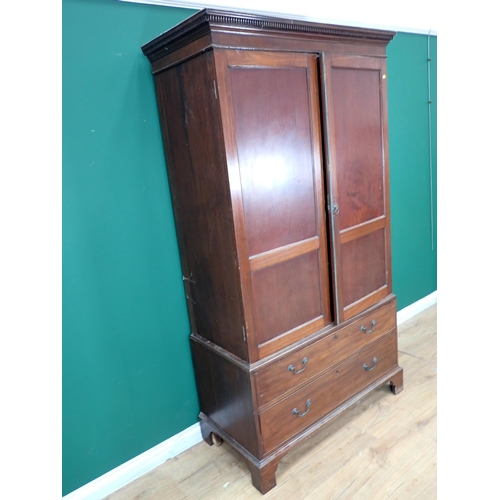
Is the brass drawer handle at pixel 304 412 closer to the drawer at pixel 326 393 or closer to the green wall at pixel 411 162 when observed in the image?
the drawer at pixel 326 393

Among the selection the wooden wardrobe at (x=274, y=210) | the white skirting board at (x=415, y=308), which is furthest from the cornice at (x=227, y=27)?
the white skirting board at (x=415, y=308)

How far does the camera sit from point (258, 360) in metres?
1.60

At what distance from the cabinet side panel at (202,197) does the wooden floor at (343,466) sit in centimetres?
60

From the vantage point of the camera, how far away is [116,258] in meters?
1.65

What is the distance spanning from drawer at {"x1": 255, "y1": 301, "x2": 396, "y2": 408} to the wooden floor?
0.39 meters

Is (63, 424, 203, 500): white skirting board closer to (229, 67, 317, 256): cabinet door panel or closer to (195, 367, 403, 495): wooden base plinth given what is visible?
(195, 367, 403, 495): wooden base plinth

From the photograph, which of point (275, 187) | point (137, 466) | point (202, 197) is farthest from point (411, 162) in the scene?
point (137, 466)

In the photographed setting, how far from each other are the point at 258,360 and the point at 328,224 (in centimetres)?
63

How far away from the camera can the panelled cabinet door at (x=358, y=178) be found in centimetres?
167

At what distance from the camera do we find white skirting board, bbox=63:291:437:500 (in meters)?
1.70

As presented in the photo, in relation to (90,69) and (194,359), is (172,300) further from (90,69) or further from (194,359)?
(90,69)

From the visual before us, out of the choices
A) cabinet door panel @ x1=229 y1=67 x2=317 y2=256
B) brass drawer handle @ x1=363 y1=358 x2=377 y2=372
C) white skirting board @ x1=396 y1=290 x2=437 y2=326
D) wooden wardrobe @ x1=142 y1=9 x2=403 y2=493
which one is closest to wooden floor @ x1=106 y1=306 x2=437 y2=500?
wooden wardrobe @ x1=142 y1=9 x2=403 y2=493
